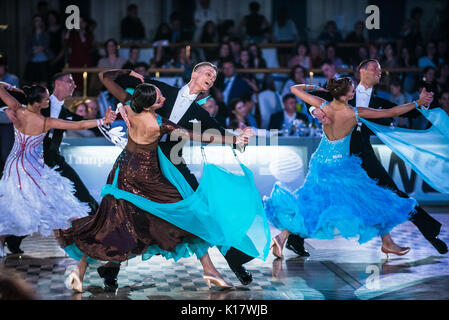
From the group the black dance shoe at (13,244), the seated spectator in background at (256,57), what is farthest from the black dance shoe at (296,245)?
the seated spectator in background at (256,57)

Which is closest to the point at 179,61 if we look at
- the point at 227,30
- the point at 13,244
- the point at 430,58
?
the point at 227,30

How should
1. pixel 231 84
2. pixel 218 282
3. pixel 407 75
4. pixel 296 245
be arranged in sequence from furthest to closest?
pixel 407 75 → pixel 231 84 → pixel 296 245 → pixel 218 282

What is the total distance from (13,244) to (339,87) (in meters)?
3.10

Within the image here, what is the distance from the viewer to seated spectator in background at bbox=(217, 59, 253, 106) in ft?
29.4

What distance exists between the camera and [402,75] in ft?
32.5

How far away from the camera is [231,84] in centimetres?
900

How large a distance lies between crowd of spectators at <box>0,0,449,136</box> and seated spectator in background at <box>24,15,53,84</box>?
0.05ft

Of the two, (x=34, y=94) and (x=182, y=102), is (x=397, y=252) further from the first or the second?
(x=34, y=94)

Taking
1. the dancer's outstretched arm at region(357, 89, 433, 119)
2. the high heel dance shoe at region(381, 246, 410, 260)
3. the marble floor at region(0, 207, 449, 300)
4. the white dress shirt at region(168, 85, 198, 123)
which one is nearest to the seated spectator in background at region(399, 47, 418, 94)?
the marble floor at region(0, 207, 449, 300)

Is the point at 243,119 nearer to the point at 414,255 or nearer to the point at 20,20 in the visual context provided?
the point at 414,255

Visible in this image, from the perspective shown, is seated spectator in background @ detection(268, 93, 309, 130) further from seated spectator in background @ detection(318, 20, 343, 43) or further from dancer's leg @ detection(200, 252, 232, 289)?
dancer's leg @ detection(200, 252, 232, 289)

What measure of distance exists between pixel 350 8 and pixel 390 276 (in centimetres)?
888

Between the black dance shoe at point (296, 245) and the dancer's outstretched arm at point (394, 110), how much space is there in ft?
3.91

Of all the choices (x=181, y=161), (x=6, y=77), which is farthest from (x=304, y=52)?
(x=181, y=161)
